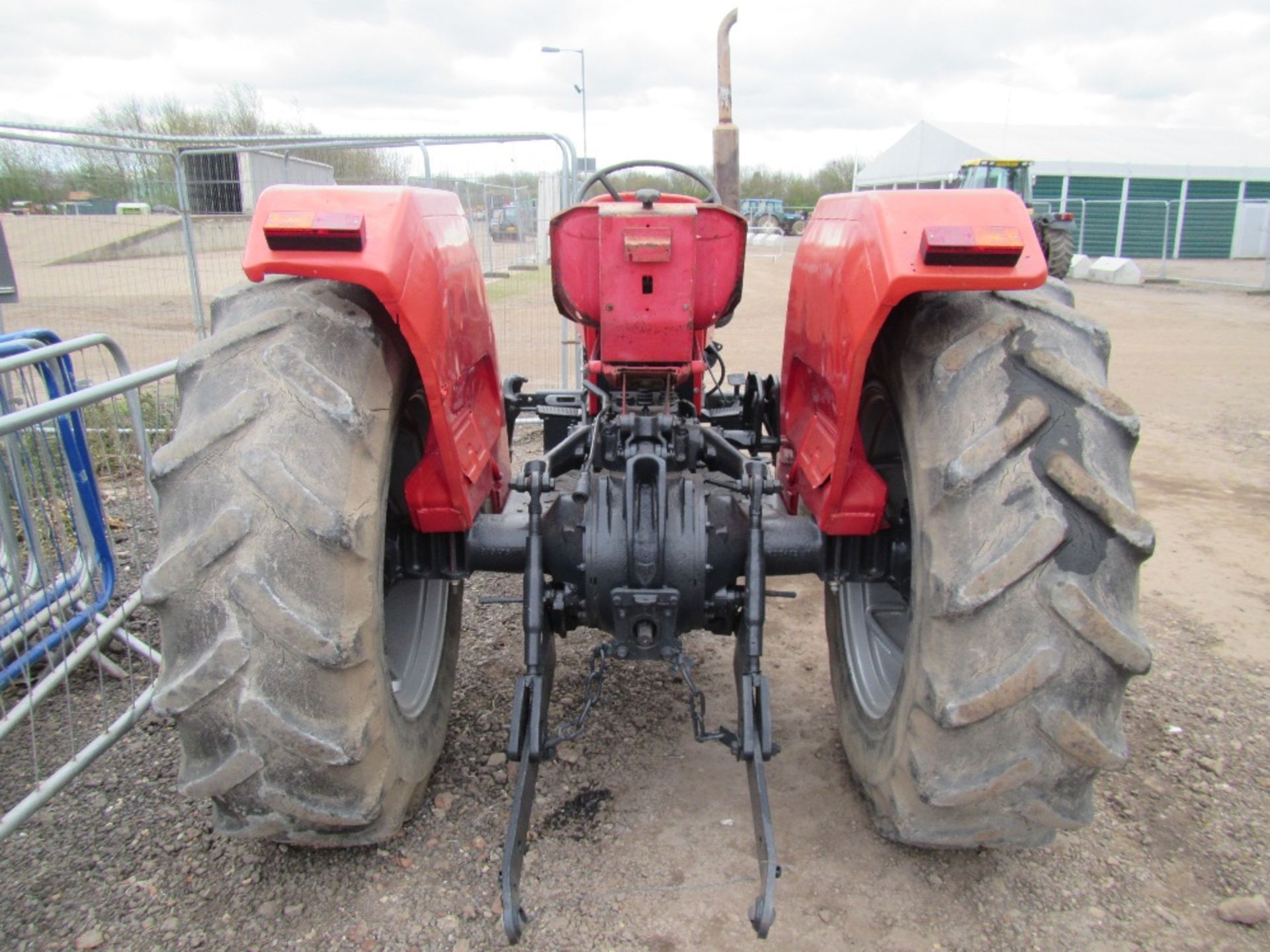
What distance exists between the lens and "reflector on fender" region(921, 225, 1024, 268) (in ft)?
5.83

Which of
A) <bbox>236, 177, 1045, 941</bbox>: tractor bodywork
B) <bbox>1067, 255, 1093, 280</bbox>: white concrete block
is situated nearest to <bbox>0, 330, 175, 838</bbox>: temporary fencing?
<bbox>236, 177, 1045, 941</bbox>: tractor bodywork

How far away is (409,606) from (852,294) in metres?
1.61

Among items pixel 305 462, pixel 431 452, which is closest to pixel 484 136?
pixel 431 452

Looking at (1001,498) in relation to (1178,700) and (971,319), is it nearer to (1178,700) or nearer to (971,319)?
(971,319)

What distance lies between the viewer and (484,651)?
11.6 feet

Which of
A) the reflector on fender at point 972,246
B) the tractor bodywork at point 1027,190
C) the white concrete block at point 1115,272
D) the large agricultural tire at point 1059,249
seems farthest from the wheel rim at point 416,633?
the white concrete block at point 1115,272

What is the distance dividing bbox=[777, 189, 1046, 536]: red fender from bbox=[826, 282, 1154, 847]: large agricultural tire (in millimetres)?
161

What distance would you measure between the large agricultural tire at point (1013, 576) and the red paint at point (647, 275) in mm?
775

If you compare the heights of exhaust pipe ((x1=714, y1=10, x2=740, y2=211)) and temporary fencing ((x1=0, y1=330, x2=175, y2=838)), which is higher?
exhaust pipe ((x1=714, y1=10, x2=740, y2=211))

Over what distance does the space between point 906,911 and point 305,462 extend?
170 cm

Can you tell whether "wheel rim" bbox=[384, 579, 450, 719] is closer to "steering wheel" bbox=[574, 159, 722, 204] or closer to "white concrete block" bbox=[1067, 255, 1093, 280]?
"steering wheel" bbox=[574, 159, 722, 204]

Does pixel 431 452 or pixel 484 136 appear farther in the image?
pixel 484 136

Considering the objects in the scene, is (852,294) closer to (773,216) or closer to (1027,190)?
(1027,190)

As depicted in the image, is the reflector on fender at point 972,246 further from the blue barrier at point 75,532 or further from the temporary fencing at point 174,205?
the temporary fencing at point 174,205
